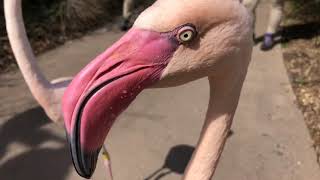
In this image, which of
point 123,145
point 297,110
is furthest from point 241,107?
point 123,145

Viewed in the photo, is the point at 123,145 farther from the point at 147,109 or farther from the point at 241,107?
the point at 241,107

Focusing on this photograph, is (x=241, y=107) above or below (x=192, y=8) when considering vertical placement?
below

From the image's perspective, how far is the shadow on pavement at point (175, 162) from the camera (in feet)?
12.2

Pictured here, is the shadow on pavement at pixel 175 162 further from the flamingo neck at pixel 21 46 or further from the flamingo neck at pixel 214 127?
the flamingo neck at pixel 214 127

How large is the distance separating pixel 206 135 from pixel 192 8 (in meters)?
0.59

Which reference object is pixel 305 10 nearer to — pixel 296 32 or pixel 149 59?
pixel 296 32

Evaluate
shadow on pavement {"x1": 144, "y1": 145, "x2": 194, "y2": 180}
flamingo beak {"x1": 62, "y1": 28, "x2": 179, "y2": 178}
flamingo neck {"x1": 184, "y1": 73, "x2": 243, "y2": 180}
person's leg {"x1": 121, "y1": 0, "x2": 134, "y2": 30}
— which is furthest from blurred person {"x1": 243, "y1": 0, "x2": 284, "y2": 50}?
flamingo beak {"x1": 62, "y1": 28, "x2": 179, "y2": 178}

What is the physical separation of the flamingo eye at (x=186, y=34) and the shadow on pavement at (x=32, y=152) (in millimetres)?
2428

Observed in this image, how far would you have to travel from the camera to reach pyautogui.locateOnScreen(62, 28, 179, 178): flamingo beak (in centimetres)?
148

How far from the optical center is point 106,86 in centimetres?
148

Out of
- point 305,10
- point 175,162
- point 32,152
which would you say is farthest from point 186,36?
point 305,10

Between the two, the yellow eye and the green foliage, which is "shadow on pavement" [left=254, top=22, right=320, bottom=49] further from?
the yellow eye

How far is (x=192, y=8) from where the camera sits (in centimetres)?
150

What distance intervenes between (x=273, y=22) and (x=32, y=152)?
3347mm
